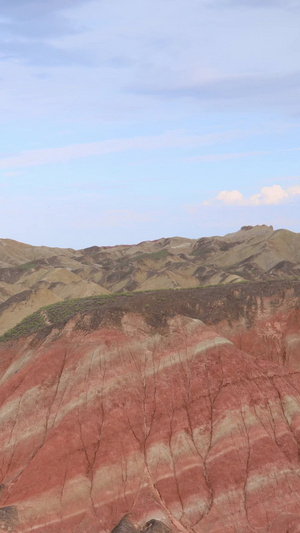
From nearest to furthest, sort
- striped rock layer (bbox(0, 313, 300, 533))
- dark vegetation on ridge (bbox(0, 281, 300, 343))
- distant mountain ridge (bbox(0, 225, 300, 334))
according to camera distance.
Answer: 1. striped rock layer (bbox(0, 313, 300, 533))
2. dark vegetation on ridge (bbox(0, 281, 300, 343))
3. distant mountain ridge (bbox(0, 225, 300, 334))

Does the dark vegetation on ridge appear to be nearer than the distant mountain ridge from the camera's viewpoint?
Yes

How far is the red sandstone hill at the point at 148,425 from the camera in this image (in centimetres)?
3859

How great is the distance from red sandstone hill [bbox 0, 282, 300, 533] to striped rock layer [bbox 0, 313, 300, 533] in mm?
73

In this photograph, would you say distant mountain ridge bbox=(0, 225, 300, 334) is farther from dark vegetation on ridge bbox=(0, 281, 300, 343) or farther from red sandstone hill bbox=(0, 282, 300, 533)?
red sandstone hill bbox=(0, 282, 300, 533)

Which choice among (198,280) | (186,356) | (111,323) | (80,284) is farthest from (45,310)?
(198,280)

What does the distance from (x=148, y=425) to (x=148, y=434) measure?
0.70 m

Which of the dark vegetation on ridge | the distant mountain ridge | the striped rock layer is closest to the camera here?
the striped rock layer

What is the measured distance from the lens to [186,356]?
46.9 metres

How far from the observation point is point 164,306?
170ft

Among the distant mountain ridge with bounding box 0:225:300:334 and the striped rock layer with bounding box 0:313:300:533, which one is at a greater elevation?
the distant mountain ridge with bounding box 0:225:300:334

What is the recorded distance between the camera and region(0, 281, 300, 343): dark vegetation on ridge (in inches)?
1964

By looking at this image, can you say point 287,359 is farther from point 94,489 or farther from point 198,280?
point 198,280

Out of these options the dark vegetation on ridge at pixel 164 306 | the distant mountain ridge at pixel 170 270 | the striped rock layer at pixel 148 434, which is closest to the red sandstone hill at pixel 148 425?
the striped rock layer at pixel 148 434

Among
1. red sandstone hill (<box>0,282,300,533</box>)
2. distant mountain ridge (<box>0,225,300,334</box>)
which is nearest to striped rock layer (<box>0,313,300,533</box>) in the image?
red sandstone hill (<box>0,282,300,533</box>)
